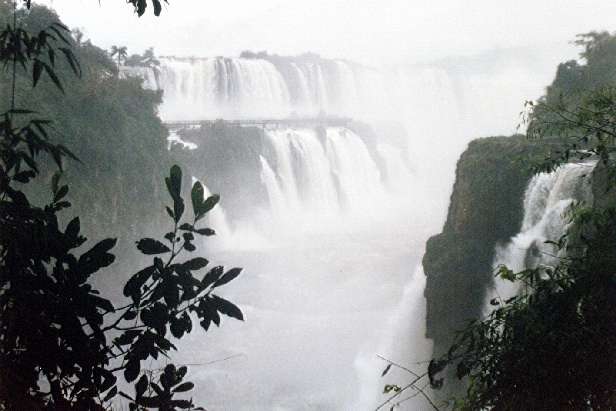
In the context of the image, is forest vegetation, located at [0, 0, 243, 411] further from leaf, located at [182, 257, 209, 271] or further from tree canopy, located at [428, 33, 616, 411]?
tree canopy, located at [428, 33, 616, 411]

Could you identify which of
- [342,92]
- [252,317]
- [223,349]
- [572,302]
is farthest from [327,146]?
[572,302]

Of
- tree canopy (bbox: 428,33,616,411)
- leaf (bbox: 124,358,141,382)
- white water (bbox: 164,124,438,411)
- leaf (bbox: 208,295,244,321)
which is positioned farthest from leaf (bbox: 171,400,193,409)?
white water (bbox: 164,124,438,411)

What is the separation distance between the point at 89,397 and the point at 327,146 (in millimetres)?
18060

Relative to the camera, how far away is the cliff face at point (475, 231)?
7516 millimetres

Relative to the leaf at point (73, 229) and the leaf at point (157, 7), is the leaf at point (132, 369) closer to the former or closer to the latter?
the leaf at point (73, 229)

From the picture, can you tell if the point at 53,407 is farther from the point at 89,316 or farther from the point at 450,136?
the point at 450,136

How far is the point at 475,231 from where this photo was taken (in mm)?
7906

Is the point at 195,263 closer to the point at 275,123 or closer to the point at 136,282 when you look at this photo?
the point at 136,282

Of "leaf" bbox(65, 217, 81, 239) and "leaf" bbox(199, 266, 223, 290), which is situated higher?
"leaf" bbox(65, 217, 81, 239)

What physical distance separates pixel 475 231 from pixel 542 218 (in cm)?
171

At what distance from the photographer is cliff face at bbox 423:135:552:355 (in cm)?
752

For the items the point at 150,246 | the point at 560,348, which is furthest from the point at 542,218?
the point at 150,246

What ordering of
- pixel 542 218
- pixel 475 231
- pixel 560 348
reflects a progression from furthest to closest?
pixel 475 231 < pixel 542 218 < pixel 560 348

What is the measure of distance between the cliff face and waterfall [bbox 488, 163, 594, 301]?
32 centimetres
